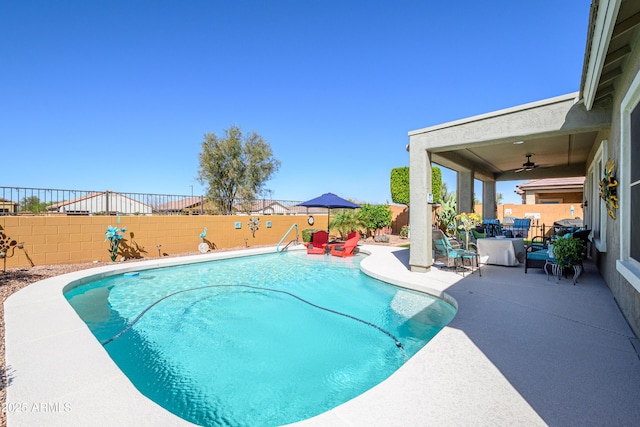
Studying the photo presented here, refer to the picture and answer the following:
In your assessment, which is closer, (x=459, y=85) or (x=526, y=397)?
(x=526, y=397)

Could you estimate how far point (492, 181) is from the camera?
15.0 m

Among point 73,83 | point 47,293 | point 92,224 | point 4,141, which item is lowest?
point 47,293

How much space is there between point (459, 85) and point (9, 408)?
49.7ft

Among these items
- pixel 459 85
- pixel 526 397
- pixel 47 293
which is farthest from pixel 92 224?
pixel 459 85

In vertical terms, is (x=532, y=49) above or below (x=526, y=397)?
above

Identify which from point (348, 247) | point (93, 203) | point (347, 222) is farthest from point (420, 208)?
point (93, 203)

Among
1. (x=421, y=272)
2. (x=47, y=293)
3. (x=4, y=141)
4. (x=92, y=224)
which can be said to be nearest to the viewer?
(x=47, y=293)

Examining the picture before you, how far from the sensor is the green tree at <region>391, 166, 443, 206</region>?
18594 mm

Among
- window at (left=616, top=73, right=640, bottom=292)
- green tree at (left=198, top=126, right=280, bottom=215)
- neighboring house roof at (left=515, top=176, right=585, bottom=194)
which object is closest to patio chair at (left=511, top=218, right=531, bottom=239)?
neighboring house roof at (left=515, top=176, right=585, bottom=194)

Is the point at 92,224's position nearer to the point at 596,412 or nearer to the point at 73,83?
the point at 73,83

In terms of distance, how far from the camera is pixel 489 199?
15.6 metres

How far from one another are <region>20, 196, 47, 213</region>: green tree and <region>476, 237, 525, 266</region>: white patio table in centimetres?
1341

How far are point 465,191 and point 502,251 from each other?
490cm

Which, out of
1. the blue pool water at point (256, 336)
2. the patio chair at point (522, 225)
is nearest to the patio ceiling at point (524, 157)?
the patio chair at point (522, 225)
